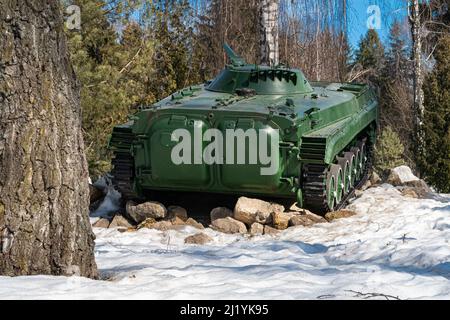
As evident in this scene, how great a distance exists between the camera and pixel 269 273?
4910mm

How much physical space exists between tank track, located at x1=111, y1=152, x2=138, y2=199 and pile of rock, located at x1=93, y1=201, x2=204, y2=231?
0.72ft

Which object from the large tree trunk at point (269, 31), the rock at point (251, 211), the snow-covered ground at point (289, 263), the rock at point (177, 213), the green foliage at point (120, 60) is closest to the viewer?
the snow-covered ground at point (289, 263)

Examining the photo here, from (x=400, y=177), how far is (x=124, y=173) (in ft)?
14.2

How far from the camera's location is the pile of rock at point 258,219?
810 cm

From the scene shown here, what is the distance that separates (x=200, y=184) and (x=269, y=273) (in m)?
3.50

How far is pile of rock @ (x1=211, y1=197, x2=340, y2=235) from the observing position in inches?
319

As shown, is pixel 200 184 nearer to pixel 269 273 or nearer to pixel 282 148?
pixel 282 148

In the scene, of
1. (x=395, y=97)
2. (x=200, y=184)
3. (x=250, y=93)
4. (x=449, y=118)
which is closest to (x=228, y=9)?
(x=250, y=93)

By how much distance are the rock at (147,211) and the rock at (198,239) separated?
42.7 inches

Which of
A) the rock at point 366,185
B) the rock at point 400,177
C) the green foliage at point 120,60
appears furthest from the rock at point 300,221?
the green foliage at point 120,60

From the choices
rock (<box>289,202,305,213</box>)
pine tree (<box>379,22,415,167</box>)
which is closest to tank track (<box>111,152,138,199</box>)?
rock (<box>289,202,305,213</box>)

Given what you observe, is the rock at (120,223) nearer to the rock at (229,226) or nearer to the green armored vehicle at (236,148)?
the green armored vehicle at (236,148)

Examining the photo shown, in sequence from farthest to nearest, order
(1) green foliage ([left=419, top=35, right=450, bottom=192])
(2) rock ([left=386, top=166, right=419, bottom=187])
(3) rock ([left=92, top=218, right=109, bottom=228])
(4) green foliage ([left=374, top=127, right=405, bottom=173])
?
(4) green foliage ([left=374, top=127, right=405, bottom=173]) < (1) green foliage ([left=419, top=35, right=450, bottom=192]) < (2) rock ([left=386, top=166, right=419, bottom=187]) < (3) rock ([left=92, top=218, right=109, bottom=228])

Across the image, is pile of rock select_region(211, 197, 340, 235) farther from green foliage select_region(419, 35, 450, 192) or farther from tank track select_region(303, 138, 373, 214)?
green foliage select_region(419, 35, 450, 192)
